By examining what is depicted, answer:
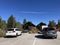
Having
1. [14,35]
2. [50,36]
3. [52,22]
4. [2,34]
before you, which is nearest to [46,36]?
[50,36]

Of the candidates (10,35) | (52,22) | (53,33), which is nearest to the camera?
(53,33)

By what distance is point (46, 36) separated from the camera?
27484mm

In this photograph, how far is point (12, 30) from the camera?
29.7 meters

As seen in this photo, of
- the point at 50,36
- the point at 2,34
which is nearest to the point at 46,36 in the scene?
the point at 50,36

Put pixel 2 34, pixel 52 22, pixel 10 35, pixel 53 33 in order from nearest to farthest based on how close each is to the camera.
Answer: pixel 53 33, pixel 10 35, pixel 2 34, pixel 52 22

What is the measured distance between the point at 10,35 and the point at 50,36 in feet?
Answer: 23.3

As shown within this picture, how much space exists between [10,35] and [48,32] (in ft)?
22.3

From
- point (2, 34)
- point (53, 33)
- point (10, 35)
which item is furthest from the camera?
point (2, 34)

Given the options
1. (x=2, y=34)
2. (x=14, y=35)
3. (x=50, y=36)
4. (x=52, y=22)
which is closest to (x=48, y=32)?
(x=50, y=36)

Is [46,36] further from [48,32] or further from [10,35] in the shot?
[10,35]

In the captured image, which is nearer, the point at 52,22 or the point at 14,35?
the point at 14,35

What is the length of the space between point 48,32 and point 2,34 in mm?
9239

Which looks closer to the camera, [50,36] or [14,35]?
[50,36]

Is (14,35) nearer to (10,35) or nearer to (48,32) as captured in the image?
(10,35)
